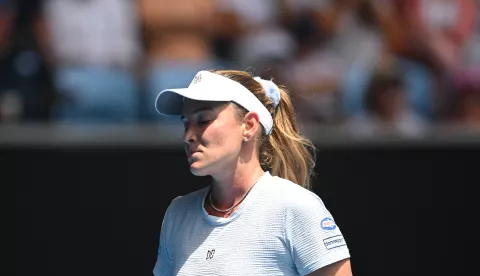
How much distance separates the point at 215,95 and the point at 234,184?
0.30 meters

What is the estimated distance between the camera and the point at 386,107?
19.7 ft

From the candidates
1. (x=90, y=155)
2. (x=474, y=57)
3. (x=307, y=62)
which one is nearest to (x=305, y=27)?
(x=307, y=62)

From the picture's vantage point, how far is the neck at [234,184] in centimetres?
277

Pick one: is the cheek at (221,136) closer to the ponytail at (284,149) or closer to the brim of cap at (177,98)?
the brim of cap at (177,98)

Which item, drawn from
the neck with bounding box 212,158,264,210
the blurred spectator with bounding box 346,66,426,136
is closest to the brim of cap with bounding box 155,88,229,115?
the neck with bounding box 212,158,264,210

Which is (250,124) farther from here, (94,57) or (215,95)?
(94,57)

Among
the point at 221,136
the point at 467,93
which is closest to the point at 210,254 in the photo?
the point at 221,136

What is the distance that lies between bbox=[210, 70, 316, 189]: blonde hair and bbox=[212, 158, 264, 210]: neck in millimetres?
138

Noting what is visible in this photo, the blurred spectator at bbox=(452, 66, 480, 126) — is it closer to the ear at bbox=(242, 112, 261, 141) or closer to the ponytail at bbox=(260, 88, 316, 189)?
the ponytail at bbox=(260, 88, 316, 189)

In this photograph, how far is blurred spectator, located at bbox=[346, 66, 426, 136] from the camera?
5746 mm

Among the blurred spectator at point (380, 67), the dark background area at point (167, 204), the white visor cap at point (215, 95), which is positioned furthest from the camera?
the blurred spectator at point (380, 67)

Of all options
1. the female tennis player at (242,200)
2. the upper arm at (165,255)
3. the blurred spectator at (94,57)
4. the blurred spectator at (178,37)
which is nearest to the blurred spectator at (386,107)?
the blurred spectator at (178,37)

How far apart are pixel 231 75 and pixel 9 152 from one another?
2.65 metres

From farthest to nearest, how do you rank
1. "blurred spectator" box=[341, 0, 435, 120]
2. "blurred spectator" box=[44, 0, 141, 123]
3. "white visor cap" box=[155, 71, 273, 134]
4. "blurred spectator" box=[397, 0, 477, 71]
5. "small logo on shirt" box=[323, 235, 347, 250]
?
"blurred spectator" box=[397, 0, 477, 71]
"blurred spectator" box=[341, 0, 435, 120]
"blurred spectator" box=[44, 0, 141, 123]
"white visor cap" box=[155, 71, 273, 134]
"small logo on shirt" box=[323, 235, 347, 250]
